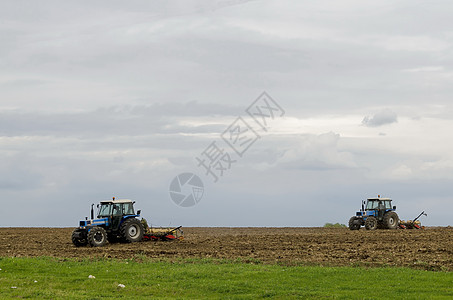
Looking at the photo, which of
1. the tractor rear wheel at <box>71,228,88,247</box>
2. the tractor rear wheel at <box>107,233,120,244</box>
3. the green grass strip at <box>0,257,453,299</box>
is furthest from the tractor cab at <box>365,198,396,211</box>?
the green grass strip at <box>0,257,453,299</box>

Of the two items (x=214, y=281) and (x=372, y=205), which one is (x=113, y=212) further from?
(x=372, y=205)

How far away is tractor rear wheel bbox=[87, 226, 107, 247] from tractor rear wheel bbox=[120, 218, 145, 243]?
198cm

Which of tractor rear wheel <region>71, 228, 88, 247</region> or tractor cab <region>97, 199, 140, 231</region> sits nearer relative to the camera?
tractor rear wheel <region>71, 228, 88, 247</region>

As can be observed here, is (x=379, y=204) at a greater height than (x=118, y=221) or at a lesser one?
greater

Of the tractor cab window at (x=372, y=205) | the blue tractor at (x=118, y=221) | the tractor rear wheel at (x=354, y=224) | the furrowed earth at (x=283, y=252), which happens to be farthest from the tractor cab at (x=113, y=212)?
the tractor cab window at (x=372, y=205)

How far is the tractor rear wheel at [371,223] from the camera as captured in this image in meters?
54.8

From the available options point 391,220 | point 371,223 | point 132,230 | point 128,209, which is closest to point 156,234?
point 132,230

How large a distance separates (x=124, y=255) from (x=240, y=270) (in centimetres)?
937

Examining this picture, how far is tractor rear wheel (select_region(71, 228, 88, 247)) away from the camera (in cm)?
3716

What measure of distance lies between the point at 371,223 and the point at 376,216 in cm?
182

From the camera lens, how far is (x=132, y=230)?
130 feet

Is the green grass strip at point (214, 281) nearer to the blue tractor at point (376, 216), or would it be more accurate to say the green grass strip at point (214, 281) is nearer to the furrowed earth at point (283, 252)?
the furrowed earth at point (283, 252)

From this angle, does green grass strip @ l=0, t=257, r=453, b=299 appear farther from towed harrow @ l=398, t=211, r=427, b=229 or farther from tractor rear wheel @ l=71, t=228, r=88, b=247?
towed harrow @ l=398, t=211, r=427, b=229

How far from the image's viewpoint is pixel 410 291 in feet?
64.3
